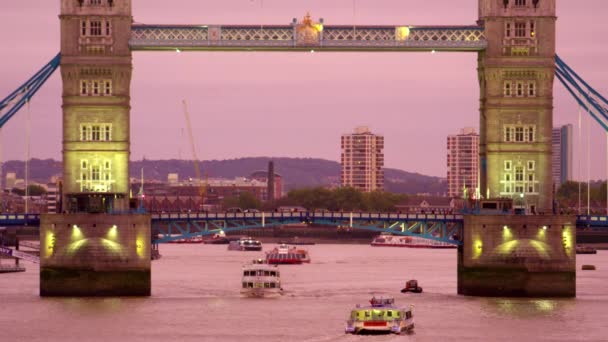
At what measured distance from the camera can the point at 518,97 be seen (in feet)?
458

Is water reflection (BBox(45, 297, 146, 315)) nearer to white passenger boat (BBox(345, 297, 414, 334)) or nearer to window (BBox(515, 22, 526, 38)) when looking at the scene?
A: white passenger boat (BBox(345, 297, 414, 334))

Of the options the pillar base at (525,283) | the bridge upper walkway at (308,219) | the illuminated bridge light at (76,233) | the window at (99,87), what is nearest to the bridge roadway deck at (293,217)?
the bridge upper walkway at (308,219)

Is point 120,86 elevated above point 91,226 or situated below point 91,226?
above

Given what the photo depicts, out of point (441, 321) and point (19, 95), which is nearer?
point (441, 321)

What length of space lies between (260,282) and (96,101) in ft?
61.0

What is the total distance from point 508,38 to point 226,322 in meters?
34.5

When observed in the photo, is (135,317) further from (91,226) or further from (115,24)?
(115,24)

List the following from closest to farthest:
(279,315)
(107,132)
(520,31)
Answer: (279,315)
(107,132)
(520,31)

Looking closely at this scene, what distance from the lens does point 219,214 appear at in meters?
143

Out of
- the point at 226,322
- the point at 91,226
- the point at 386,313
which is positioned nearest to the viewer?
the point at 386,313

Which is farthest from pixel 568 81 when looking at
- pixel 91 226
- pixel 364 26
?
pixel 91 226

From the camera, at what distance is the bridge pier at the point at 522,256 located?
13588 centimetres

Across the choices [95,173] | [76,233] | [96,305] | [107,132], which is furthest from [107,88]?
[96,305]

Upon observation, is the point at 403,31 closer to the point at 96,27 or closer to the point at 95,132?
the point at 96,27
